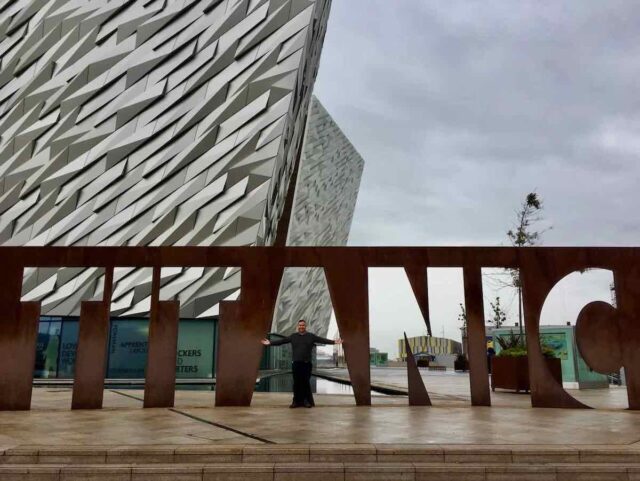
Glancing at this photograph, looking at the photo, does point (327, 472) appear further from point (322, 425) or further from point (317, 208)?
point (317, 208)

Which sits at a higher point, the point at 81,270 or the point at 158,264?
the point at 81,270

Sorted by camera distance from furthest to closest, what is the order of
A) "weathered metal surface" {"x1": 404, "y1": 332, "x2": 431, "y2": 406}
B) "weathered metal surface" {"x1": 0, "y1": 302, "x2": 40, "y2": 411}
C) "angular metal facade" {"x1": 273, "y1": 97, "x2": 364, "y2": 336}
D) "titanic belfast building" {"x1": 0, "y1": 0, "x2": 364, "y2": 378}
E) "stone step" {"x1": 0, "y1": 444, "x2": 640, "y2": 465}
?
"angular metal facade" {"x1": 273, "y1": 97, "x2": 364, "y2": 336} < "titanic belfast building" {"x1": 0, "y1": 0, "x2": 364, "y2": 378} < "weathered metal surface" {"x1": 404, "y1": 332, "x2": 431, "y2": 406} < "weathered metal surface" {"x1": 0, "y1": 302, "x2": 40, "y2": 411} < "stone step" {"x1": 0, "y1": 444, "x2": 640, "y2": 465}

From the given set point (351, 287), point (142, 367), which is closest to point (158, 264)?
point (351, 287)

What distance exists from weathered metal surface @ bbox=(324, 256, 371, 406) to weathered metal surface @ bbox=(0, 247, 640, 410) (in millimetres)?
20

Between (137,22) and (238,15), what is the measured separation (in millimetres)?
5197

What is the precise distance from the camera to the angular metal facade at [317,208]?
137 feet

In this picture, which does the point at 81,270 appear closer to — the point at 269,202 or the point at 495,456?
the point at 269,202

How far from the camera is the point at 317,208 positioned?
49688mm

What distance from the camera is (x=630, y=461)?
5.52 metres

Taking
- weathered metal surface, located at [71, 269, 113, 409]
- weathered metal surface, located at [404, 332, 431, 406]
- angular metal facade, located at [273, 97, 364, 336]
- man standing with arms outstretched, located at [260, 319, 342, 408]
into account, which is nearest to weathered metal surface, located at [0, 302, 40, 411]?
weathered metal surface, located at [71, 269, 113, 409]

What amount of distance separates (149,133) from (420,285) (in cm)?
1861

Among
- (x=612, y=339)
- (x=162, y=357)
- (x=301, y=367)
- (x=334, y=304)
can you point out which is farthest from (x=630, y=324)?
(x=162, y=357)

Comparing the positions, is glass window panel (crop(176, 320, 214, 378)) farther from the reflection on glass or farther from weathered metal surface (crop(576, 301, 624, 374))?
weathered metal surface (crop(576, 301, 624, 374))

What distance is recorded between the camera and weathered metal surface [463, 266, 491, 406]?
10.9 metres
